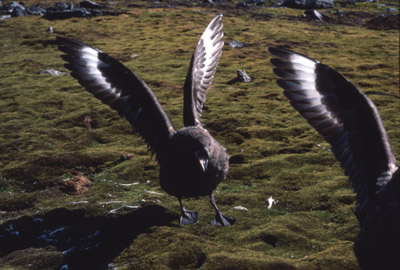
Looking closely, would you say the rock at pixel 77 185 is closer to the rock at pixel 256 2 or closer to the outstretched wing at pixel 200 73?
the outstretched wing at pixel 200 73

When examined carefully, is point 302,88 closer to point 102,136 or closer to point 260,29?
point 102,136

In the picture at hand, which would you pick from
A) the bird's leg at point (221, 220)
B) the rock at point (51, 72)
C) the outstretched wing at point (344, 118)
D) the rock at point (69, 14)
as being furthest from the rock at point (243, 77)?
the rock at point (69, 14)

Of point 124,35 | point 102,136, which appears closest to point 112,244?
point 102,136

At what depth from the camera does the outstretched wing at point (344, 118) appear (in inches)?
188

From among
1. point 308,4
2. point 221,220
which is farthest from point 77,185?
point 308,4

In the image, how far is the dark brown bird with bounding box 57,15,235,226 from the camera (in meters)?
6.21

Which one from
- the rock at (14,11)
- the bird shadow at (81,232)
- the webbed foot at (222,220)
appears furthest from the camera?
the rock at (14,11)

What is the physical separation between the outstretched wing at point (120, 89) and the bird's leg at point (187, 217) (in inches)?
47.0

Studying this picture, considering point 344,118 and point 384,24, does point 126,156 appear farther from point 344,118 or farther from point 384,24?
point 384,24

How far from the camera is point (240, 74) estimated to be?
58.6 feet

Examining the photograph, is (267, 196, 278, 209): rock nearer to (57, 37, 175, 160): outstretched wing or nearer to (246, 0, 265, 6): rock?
(57, 37, 175, 160): outstretched wing

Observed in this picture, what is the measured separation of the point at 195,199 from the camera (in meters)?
7.82

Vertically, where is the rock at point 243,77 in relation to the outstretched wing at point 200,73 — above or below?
below

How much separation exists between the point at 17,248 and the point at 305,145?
706 cm
